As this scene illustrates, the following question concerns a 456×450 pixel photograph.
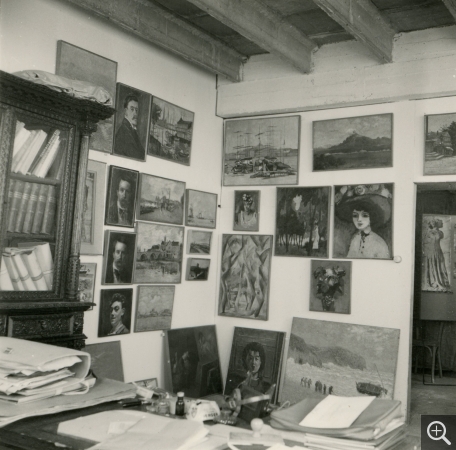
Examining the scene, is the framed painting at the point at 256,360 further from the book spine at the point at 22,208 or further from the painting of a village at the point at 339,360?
the book spine at the point at 22,208

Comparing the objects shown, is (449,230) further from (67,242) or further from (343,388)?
(67,242)

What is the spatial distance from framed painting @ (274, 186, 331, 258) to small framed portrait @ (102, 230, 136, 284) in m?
1.59

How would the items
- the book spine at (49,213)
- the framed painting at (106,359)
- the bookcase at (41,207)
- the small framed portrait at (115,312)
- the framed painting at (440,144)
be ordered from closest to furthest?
the bookcase at (41,207) → the book spine at (49,213) → the framed painting at (106,359) → the small framed portrait at (115,312) → the framed painting at (440,144)

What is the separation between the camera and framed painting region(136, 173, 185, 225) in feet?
17.3

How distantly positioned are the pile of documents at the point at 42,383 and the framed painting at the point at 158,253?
281 cm

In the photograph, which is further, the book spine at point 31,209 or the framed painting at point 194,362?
the framed painting at point 194,362

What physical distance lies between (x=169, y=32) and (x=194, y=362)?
3.19m

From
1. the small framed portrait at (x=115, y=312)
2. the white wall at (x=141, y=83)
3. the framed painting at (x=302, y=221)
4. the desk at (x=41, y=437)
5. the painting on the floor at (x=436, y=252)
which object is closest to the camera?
the desk at (x=41, y=437)

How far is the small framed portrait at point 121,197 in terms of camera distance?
4.93 m

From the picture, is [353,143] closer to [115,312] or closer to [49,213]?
[115,312]

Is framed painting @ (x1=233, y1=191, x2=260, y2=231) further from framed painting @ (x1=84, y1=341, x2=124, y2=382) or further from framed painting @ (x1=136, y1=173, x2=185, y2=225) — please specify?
framed painting @ (x1=84, y1=341, x2=124, y2=382)

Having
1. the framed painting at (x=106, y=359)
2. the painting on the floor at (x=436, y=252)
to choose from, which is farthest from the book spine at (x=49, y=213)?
the painting on the floor at (x=436, y=252)

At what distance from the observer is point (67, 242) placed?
3771 millimetres

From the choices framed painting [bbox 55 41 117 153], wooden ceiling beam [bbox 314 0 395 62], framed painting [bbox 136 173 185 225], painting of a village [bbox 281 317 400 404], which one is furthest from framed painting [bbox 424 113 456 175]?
framed painting [bbox 55 41 117 153]
